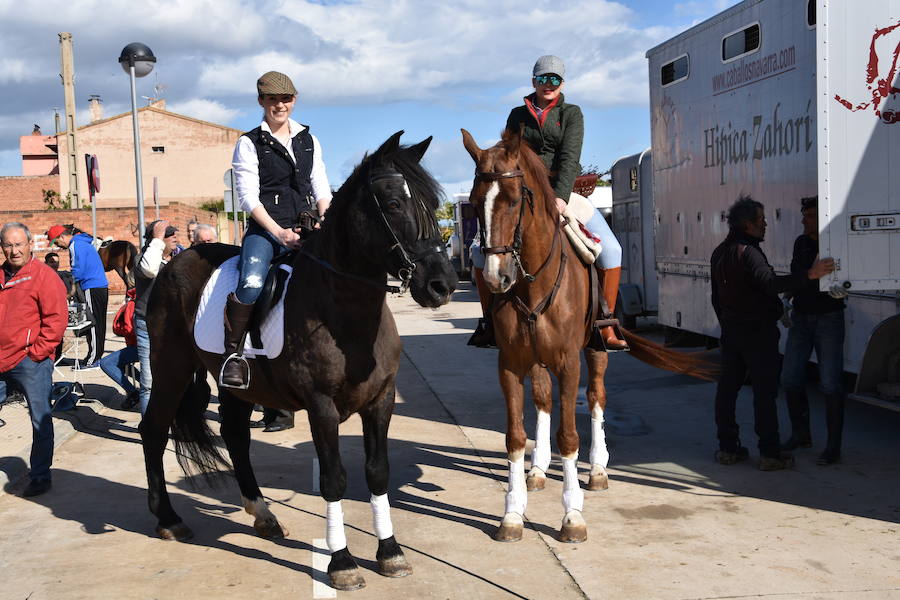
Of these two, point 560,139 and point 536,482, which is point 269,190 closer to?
point 560,139

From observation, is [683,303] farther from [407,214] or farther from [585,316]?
[407,214]

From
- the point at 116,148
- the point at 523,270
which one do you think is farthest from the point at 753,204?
the point at 116,148

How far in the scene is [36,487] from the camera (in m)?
6.80

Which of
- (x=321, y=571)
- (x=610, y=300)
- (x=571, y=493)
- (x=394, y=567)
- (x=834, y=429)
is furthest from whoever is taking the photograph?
(x=834, y=429)

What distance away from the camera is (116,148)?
56375 millimetres

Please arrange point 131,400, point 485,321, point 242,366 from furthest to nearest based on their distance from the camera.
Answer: point 131,400
point 485,321
point 242,366

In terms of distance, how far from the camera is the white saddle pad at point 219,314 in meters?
5.15

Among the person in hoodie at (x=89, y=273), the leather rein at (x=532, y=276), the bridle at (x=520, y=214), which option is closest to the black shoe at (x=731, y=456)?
the leather rein at (x=532, y=276)

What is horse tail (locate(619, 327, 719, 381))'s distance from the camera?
24.7 feet

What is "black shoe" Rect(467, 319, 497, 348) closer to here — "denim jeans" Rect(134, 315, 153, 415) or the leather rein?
the leather rein

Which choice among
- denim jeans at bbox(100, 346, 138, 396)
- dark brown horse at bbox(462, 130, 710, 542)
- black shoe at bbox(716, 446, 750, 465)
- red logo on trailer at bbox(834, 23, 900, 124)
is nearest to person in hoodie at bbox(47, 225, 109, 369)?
denim jeans at bbox(100, 346, 138, 396)

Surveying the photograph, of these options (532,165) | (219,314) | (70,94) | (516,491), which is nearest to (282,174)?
(219,314)

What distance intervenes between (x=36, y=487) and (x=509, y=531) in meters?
3.73

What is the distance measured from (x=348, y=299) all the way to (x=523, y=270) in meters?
1.42
